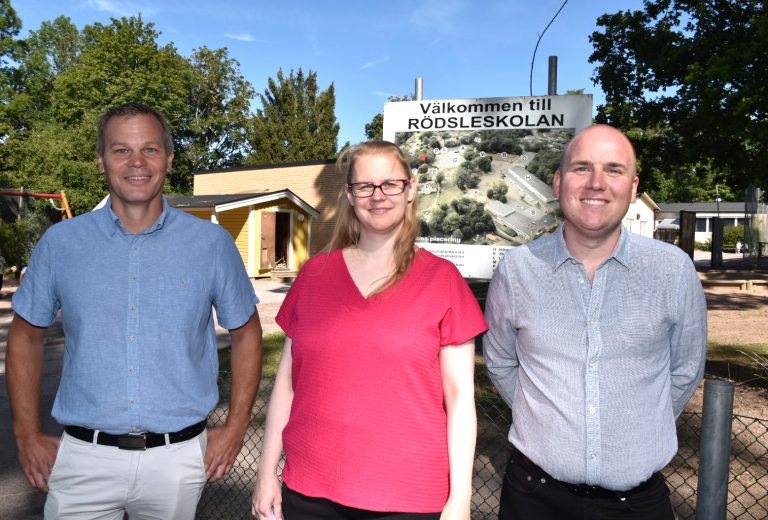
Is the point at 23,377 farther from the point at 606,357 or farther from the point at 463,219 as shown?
the point at 463,219

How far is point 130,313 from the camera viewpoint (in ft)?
7.71

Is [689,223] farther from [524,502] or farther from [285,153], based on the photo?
[285,153]

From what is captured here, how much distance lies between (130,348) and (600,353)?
1.72 metres

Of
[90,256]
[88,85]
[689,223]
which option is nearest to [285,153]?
[88,85]

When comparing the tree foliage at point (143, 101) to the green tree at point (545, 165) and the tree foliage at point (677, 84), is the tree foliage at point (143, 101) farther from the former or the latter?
the green tree at point (545, 165)

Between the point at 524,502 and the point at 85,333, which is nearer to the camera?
the point at 524,502

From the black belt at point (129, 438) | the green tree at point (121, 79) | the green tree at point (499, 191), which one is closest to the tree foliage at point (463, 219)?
the green tree at point (499, 191)

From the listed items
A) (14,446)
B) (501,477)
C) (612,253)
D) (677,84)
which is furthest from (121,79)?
(612,253)

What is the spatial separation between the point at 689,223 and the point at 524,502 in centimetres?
1896

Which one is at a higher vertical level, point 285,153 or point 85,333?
point 285,153

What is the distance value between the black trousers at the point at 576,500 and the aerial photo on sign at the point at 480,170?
3427mm

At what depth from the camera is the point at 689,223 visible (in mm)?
18797

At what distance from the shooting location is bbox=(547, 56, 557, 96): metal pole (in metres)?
5.41

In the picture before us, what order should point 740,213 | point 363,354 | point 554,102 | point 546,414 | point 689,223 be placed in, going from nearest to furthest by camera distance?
point 363,354, point 546,414, point 554,102, point 689,223, point 740,213
